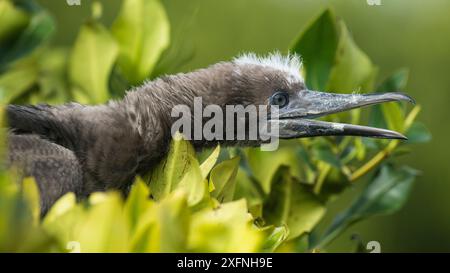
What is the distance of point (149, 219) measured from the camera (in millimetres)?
1006

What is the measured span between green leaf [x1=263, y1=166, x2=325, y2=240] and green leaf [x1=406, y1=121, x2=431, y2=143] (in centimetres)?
34

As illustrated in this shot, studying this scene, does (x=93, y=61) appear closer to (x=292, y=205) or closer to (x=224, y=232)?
(x=292, y=205)

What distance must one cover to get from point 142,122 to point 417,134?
65 cm

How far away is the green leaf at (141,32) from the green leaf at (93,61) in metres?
0.06

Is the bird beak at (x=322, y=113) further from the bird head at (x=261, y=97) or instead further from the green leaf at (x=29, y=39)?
the green leaf at (x=29, y=39)

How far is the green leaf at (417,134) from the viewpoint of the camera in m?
1.99

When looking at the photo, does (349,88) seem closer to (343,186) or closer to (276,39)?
(343,186)

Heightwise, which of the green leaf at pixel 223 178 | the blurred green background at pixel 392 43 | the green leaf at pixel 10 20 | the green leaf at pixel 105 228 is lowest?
the green leaf at pixel 105 228

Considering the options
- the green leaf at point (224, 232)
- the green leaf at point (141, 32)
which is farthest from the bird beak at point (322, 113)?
the green leaf at point (224, 232)

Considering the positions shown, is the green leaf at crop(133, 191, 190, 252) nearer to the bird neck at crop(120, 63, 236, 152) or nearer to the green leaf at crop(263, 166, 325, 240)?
the green leaf at crop(263, 166, 325, 240)

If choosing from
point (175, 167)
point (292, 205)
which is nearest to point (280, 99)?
point (292, 205)

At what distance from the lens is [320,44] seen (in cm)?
196
